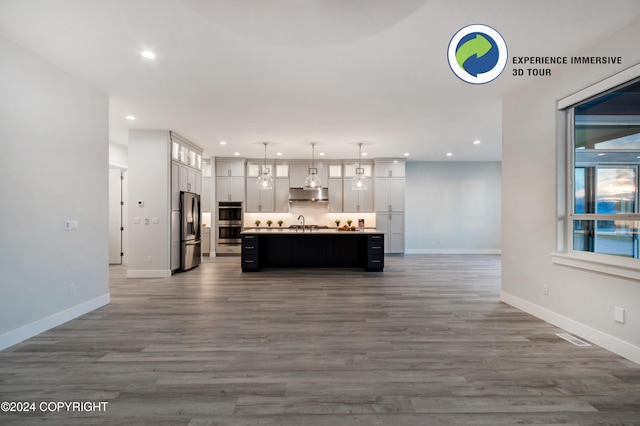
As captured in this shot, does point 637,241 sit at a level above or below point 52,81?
below

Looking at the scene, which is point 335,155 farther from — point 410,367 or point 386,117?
point 410,367

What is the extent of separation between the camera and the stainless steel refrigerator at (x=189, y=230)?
21.2 ft

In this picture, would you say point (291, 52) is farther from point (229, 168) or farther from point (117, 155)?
point (229, 168)

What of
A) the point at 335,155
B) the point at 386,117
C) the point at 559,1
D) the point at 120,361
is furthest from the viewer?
the point at 335,155

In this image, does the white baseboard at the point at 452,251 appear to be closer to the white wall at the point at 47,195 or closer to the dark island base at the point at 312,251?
the dark island base at the point at 312,251

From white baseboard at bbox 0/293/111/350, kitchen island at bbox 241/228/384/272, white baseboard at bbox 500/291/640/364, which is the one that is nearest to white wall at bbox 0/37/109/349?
white baseboard at bbox 0/293/111/350

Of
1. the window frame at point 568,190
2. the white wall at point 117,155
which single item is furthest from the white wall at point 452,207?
the white wall at point 117,155

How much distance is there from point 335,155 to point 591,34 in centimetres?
633

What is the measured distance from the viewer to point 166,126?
18.8 feet

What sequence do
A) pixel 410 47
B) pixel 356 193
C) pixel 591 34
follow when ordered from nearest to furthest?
pixel 591 34
pixel 410 47
pixel 356 193

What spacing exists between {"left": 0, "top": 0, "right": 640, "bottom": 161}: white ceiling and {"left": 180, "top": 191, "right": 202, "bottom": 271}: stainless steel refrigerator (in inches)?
66.3

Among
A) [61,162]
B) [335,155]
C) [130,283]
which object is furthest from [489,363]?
[335,155]

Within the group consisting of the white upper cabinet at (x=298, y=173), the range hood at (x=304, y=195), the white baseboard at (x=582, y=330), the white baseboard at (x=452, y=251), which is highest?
the white upper cabinet at (x=298, y=173)

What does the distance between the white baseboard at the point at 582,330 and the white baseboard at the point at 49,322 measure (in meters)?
5.74
